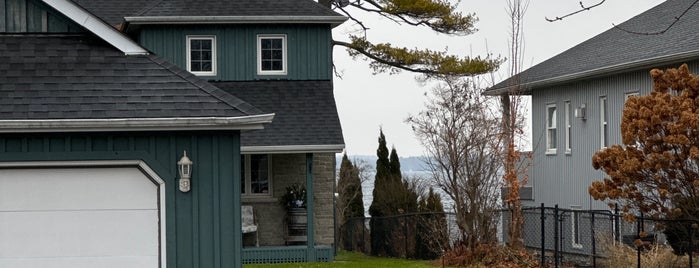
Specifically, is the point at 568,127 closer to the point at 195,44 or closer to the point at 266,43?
the point at 266,43

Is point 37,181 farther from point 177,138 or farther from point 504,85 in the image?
point 504,85

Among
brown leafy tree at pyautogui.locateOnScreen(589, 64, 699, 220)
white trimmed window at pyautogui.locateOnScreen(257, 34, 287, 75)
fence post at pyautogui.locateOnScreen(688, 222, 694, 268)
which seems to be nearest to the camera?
fence post at pyautogui.locateOnScreen(688, 222, 694, 268)

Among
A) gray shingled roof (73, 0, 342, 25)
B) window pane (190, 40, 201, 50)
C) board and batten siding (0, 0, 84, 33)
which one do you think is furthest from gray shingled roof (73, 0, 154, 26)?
board and batten siding (0, 0, 84, 33)

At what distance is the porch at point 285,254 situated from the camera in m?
24.5

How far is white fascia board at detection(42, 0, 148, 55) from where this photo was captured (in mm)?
15297

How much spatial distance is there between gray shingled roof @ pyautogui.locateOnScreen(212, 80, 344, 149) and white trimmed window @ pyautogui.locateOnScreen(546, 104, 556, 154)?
23.9ft

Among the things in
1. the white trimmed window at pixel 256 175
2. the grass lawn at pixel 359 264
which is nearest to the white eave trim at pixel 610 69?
the grass lawn at pixel 359 264

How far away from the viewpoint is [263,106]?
25531 mm

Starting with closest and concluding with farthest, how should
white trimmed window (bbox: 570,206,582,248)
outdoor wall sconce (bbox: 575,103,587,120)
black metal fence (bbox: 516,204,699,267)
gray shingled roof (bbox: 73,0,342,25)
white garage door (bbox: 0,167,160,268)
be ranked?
1. white garage door (bbox: 0,167,160,268)
2. black metal fence (bbox: 516,204,699,267)
3. white trimmed window (bbox: 570,206,582,248)
4. gray shingled roof (bbox: 73,0,342,25)
5. outdoor wall sconce (bbox: 575,103,587,120)

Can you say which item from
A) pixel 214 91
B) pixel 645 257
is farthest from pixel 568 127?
pixel 214 91

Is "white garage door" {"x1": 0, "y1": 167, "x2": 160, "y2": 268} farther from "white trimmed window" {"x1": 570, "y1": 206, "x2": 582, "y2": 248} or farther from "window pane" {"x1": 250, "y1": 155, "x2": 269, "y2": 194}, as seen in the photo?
"white trimmed window" {"x1": 570, "y1": 206, "x2": 582, "y2": 248}

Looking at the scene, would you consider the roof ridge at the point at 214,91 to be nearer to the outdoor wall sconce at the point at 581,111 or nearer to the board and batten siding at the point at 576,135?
the board and batten siding at the point at 576,135

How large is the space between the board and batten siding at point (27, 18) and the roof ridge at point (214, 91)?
1.41 meters

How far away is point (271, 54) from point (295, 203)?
3589mm
